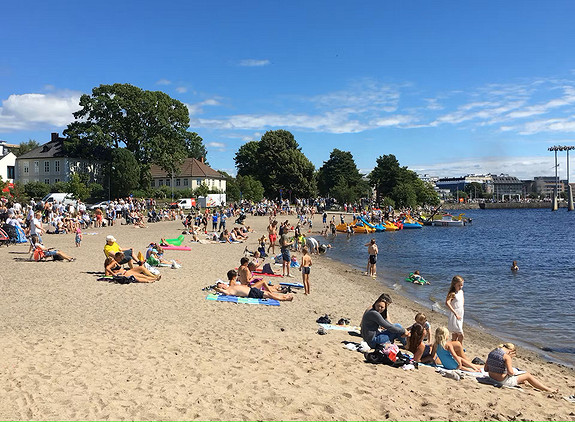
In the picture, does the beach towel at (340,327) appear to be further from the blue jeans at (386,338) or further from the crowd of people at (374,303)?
the blue jeans at (386,338)

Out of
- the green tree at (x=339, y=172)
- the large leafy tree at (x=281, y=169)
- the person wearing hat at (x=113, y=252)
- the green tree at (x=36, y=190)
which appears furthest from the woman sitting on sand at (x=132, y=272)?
the green tree at (x=339, y=172)

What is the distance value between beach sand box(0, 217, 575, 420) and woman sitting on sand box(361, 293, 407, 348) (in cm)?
52

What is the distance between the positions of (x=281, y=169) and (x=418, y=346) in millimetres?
66512

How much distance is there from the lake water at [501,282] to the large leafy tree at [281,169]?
129 feet

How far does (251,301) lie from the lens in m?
11.4

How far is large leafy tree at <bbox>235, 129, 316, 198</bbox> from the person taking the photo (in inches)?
2899

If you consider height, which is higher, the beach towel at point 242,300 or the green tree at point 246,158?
the green tree at point 246,158

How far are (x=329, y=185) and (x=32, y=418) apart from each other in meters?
84.7

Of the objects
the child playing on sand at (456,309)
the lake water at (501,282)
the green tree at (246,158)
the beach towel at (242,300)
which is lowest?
the lake water at (501,282)

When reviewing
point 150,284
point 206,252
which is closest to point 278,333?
point 150,284

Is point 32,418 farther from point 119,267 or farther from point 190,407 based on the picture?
point 119,267

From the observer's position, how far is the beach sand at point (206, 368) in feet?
18.0

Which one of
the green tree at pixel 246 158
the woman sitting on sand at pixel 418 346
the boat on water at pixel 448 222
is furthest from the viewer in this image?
the green tree at pixel 246 158

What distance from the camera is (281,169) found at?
73.9 m
